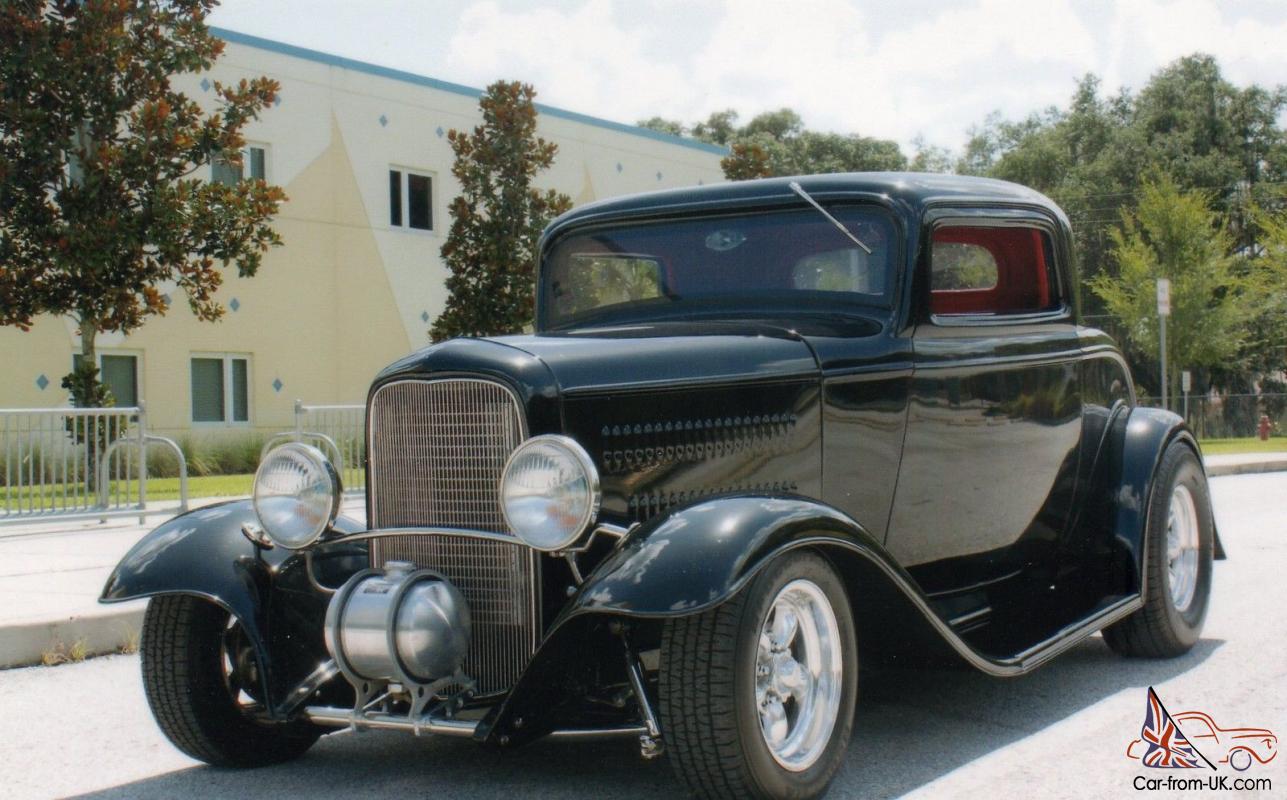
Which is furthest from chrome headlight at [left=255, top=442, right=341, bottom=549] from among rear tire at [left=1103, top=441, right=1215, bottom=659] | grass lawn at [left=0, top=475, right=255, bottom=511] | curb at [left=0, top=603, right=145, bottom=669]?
grass lawn at [left=0, top=475, right=255, bottom=511]

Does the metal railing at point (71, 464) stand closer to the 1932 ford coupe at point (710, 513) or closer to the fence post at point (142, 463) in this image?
the fence post at point (142, 463)

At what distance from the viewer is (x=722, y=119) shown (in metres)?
61.8

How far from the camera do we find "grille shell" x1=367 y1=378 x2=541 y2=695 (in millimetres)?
3803

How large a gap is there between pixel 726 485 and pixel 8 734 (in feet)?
9.31

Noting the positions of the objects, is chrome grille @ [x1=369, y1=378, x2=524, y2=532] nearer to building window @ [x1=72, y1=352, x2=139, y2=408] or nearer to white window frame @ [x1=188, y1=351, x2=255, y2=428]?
building window @ [x1=72, y1=352, x2=139, y2=408]

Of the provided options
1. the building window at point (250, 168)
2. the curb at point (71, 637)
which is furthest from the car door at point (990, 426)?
the building window at point (250, 168)

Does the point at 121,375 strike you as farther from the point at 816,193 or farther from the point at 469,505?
the point at 469,505

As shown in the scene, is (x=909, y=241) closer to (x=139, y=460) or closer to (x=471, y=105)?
(x=139, y=460)

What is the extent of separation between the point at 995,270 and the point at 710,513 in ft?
8.89

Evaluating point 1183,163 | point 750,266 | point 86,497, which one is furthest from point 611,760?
point 1183,163

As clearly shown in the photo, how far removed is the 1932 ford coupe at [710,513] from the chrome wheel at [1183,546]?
0.10ft

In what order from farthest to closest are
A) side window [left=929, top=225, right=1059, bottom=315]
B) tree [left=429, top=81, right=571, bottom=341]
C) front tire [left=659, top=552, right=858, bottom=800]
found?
tree [left=429, top=81, right=571, bottom=341], side window [left=929, top=225, right=1059, bottom=315], front tire [left=659, top=552, right=858, bottom=800]

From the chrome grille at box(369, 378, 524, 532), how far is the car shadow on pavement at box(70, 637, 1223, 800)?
0.77m

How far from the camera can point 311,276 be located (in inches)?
857
